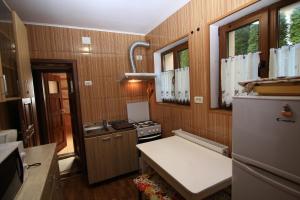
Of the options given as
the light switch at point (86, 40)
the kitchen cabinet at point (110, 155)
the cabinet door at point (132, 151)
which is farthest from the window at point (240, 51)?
the light switch at point (86, 40)

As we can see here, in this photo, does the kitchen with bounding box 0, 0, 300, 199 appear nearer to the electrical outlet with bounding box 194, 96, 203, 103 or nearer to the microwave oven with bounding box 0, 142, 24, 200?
the electrical outlet with bounding box 194, 96, 203, 103

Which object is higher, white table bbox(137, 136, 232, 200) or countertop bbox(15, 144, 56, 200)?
countertop bbox(15, 144, 56, 200)

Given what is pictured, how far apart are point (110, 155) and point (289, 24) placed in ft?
8.62

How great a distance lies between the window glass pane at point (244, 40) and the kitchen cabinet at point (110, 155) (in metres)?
1.88

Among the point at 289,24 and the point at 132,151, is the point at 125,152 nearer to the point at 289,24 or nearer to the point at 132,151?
the point at 132,151

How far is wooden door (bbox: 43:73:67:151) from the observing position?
11.4ft

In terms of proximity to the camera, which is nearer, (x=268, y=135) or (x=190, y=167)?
(x=268, y=135)

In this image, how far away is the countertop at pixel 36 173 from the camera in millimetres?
954

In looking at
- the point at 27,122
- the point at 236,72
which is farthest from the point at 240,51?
the point at 27,122

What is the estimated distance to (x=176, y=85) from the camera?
249cm

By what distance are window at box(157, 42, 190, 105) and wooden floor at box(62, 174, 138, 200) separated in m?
1.51

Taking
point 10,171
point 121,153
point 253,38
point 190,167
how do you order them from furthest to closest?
point 121,153 → point 253,38 → point 190,167 → point 10,171

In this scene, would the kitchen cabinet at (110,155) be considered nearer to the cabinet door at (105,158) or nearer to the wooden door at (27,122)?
the cabinet door at (105,158)

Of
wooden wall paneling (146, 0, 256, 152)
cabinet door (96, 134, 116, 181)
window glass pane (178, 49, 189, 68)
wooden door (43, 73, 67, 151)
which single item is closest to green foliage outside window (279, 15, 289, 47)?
wooden wall paneling (146, 0, 256, 152)
